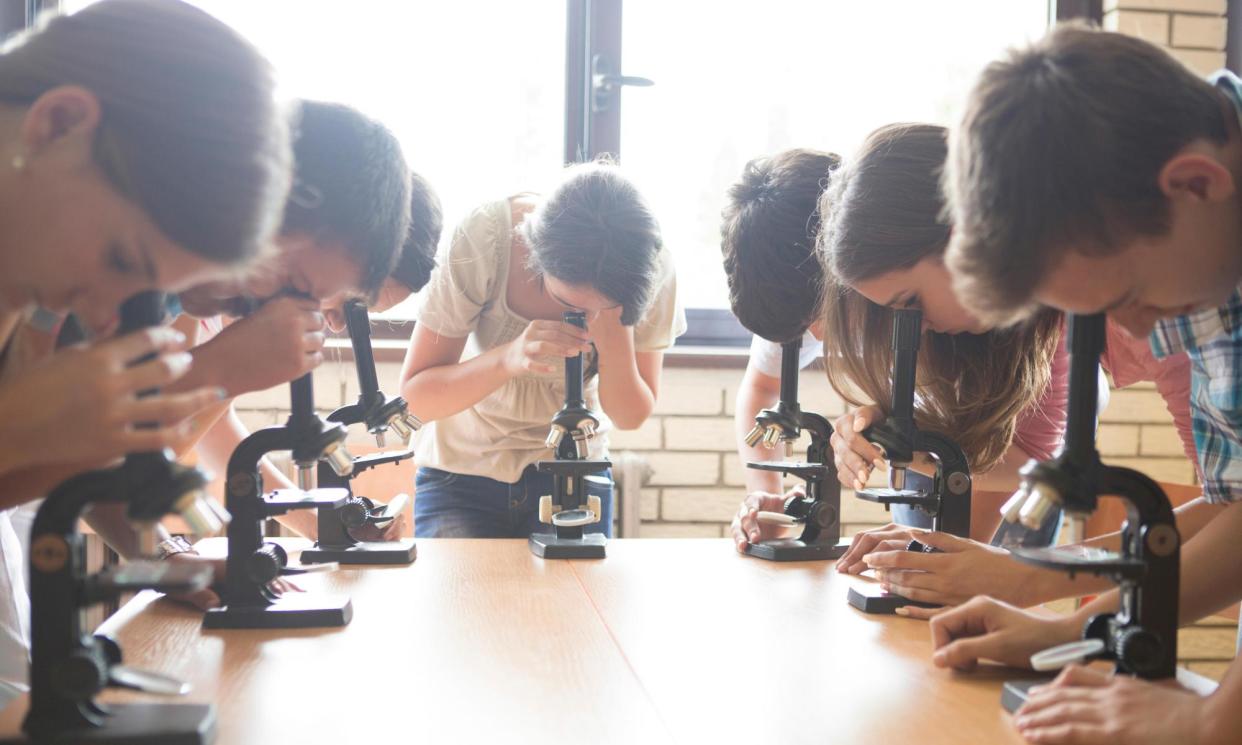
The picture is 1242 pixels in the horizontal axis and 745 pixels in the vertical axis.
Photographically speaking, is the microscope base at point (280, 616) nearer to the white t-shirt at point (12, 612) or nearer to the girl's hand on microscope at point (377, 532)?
the white t-shirt at point (12, 612)

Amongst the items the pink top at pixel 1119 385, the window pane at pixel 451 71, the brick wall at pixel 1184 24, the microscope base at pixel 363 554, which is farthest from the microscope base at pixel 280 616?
the brick wall at pixel 1184 24

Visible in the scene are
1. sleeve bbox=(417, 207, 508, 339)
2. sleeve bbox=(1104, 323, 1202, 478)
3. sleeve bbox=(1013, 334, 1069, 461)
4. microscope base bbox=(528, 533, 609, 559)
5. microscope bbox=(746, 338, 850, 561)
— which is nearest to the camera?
sleeve bbox=(1104, 323, 1202, 478)

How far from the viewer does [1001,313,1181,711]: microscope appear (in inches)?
37.9

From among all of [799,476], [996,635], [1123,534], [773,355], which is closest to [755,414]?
[773,355]

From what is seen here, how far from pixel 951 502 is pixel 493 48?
213cm

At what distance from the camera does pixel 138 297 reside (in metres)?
0.92

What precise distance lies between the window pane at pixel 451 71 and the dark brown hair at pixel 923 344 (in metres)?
1.49

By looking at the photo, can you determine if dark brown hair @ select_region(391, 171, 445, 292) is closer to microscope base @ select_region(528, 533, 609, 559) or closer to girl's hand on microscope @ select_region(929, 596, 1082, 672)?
microscope base @ select_region(528, 533, 609, 559)

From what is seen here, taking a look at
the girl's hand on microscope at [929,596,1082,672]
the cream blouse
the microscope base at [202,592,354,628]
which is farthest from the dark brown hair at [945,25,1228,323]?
the cream blouse

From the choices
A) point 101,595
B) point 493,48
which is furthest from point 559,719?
point 493,48

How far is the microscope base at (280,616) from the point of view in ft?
4.50

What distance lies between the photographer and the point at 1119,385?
1.91m

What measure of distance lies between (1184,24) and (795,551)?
223 centimetres

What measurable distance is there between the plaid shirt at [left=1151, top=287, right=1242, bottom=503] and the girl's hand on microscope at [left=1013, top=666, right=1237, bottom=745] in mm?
312
